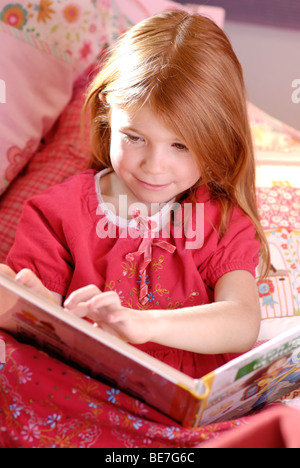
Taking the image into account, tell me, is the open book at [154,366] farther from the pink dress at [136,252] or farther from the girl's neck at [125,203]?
the girl's neck at [125,203]

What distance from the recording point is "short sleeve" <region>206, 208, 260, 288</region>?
36.8 inches

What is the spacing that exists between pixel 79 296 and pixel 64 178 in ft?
1.98

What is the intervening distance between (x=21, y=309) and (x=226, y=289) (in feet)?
1.11

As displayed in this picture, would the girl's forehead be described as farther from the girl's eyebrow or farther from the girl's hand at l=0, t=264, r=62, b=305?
the girl's hand at l=0, t=264, r=62, b=305

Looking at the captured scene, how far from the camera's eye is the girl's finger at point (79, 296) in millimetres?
701

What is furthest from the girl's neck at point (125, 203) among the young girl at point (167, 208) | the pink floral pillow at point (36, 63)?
the pink floral pillow at point (36, 63)

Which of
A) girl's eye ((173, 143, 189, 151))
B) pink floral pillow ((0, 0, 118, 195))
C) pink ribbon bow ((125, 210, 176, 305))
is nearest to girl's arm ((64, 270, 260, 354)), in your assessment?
pink ribbon bow ((125, 210, 176, 305))

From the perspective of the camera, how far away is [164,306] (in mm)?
931

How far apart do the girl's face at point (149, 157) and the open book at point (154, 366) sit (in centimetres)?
28

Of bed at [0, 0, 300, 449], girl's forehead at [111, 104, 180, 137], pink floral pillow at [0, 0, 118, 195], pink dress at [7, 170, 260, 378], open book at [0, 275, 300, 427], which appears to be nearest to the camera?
open book at [0, 275, 300, 427]

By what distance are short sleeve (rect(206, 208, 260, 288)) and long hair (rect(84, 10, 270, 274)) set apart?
0.07 feet

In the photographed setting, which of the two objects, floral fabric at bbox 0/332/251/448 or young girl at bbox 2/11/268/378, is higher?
young girl at bbox 2/11/268/378
